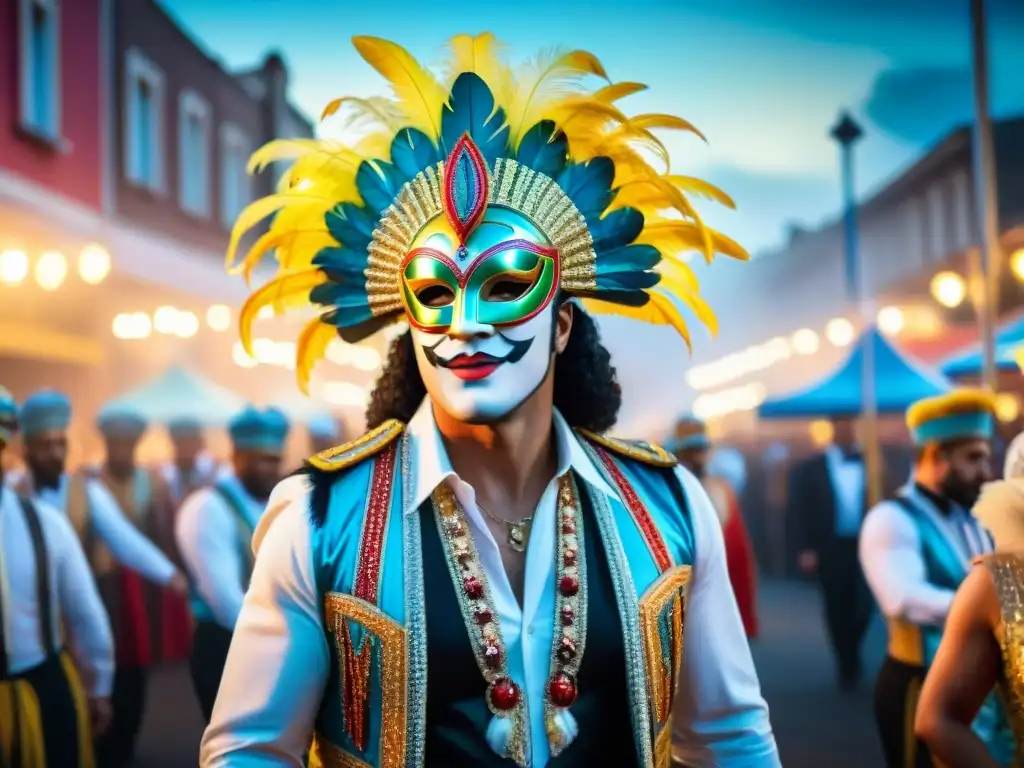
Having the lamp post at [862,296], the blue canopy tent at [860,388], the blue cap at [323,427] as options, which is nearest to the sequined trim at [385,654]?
the blue cap at [323,427]

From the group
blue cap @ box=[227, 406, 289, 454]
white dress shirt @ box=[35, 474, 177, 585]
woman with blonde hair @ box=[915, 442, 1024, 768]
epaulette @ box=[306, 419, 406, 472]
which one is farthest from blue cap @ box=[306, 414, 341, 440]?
woman with blonde hair @ box=[915, 442, 1024, 768]

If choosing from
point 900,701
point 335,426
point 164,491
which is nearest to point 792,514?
point 900,701

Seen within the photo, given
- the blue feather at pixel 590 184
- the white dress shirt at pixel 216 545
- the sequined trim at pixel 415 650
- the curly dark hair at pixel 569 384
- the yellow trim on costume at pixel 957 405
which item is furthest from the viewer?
the white dress shirt at pixel 216 545

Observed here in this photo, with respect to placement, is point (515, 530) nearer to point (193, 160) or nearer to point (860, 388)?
point (860, 388)

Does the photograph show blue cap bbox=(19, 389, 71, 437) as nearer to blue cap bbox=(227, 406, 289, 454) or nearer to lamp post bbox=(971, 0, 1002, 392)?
blue cap bbox=(227, 406, 289, 454)

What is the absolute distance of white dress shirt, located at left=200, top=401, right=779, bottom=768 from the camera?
1387 millimetres

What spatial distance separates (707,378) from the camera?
3414 mm

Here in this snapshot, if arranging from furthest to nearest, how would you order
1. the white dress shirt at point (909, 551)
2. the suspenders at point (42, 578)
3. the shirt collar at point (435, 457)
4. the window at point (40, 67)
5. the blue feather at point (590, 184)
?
the window at point (40, 67) → the suspenders at point (42, 578) → the white dress shirt at point (909, 551) → the blue feather at point (590, 184) → the shirt collar at point (435, 457)

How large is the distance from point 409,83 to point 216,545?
2089 mm

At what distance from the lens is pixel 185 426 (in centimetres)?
360

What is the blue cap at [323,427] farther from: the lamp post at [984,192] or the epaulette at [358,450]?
the lamp post at [984,192]

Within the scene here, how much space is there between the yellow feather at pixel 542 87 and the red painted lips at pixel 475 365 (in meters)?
0.42

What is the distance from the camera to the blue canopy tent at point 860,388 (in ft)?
11.7

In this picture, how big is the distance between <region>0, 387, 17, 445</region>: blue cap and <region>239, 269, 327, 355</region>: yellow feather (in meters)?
1.52
